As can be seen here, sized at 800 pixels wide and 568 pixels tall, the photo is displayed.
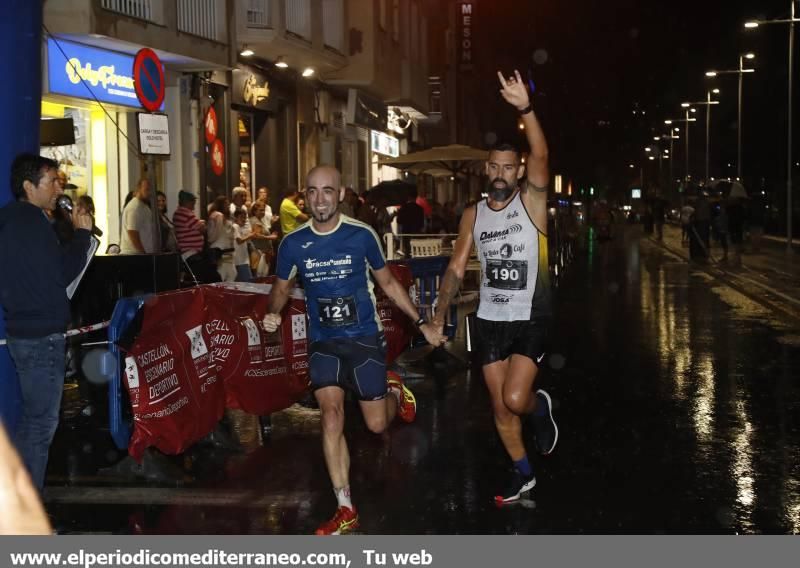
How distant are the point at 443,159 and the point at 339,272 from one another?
17712mm

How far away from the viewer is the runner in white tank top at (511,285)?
6840 millimetres

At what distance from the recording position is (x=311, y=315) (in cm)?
667

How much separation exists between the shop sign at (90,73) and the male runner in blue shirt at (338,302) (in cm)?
918

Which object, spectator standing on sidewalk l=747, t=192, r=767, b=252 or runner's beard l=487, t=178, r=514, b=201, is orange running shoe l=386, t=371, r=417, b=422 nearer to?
runner's beard l=487, t=178, r=514, b=201

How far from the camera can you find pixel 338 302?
258 inches

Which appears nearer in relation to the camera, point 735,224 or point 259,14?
point 259,14

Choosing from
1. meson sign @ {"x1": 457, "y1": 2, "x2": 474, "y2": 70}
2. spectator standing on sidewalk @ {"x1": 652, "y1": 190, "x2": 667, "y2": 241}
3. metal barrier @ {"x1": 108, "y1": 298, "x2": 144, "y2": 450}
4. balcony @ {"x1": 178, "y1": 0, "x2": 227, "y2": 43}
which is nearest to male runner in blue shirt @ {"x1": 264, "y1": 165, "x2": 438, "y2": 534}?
metal barrier @ {"x1": 108, "y1": 298, "x2": 144, "y2": 450}

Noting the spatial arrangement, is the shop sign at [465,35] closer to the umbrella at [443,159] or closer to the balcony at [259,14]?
the umbrella at [443,159]

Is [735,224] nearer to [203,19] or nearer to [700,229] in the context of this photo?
[700,229]

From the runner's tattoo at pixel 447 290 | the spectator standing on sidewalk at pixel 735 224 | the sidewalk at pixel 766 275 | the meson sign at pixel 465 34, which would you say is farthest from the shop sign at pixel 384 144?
the runner's tattoo at pixel 447 290

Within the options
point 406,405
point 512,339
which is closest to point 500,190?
point 512,339

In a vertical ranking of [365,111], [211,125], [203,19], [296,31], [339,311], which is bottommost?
[339,311]

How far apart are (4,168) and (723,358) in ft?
27.3

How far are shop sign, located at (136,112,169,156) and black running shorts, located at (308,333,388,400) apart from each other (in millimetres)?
6230
